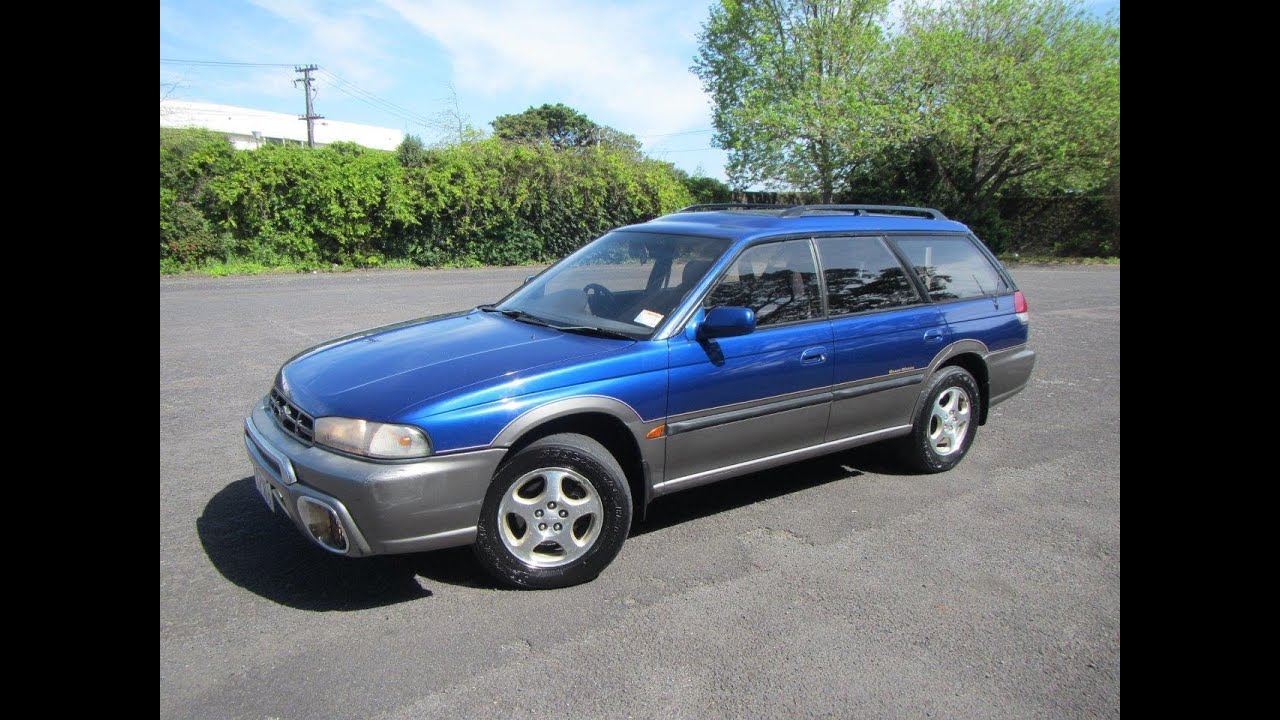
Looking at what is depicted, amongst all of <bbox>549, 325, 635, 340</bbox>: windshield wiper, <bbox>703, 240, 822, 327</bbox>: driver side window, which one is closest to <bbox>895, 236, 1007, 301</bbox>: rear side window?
<bbox>703, 240, 822, 327</bbox>: driver side window

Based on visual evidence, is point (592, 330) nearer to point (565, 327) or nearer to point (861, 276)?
point (565, 327)

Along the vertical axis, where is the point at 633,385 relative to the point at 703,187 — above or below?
below

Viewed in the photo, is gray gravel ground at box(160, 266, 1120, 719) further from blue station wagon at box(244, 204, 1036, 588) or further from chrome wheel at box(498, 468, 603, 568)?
blue station wagon at box(244, 204, 1036, 588)

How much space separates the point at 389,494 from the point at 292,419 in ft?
2.45

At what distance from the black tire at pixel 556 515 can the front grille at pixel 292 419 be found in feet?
2.65

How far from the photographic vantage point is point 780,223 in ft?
15.7

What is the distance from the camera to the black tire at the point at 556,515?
3.46 metres

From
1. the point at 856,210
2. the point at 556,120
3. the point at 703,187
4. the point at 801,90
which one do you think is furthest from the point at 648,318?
the point at 556,120

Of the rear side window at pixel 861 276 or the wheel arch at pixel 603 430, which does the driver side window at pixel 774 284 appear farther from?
the wheel arch at pixel 603 430

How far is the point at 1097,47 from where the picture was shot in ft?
89.0

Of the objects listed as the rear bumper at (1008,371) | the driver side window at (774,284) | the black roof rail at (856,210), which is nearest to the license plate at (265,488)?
the driver side window at (774,284)

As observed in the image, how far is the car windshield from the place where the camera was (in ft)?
13.9
